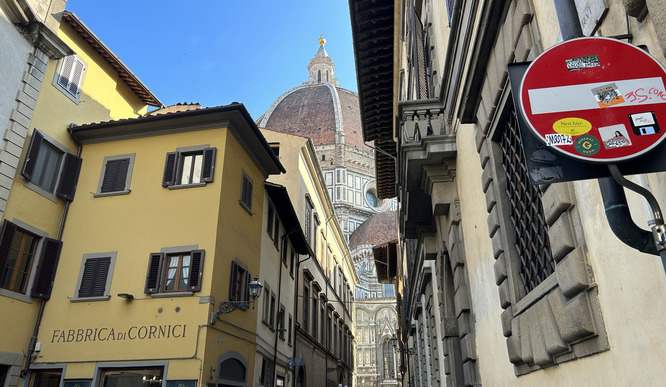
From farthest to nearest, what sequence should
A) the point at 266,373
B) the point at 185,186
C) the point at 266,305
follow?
the point at 266,305, the point at 266,373, the point at 185,186

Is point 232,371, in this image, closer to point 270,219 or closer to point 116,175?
point 270,219

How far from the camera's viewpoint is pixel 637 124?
6.68 feet

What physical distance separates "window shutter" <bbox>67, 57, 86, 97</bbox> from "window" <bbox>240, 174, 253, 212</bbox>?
20.0ft

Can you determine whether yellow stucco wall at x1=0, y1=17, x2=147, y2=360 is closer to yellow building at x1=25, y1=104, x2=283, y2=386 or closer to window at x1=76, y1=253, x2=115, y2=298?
yellow building at x1=25, y1=104, x2=283, y2=386

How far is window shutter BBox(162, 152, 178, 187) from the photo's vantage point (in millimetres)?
14745

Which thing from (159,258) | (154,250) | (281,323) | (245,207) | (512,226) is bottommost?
(512,226)

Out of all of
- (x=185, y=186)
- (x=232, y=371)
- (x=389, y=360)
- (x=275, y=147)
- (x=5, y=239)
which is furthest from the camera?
(x=389, y=360)

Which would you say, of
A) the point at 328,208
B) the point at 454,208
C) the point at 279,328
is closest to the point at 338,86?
the point at 328,208

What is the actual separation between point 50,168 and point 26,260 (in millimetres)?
2842

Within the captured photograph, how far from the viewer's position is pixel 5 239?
41.0 feet

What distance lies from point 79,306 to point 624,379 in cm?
1367

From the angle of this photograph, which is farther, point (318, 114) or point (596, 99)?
point (318, 114)

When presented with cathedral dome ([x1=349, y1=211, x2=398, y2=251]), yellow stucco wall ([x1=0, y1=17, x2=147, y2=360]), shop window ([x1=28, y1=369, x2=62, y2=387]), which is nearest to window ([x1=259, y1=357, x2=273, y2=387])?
shop window ([x1=28, y1=369, x2=62, y2=387])

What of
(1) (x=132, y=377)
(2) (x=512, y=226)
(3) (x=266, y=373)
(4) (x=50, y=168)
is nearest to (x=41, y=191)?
(4) (x=50, y=168)
